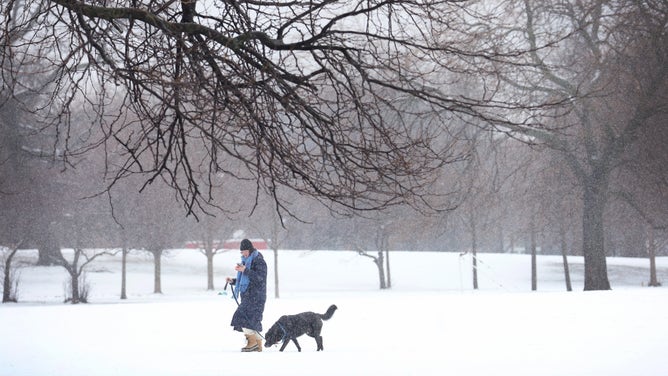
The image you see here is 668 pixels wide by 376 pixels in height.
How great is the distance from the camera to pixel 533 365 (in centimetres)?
982

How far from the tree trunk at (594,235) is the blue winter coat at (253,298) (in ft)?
49.5

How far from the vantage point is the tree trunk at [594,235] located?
24812mm

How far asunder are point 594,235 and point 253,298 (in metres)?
16.2

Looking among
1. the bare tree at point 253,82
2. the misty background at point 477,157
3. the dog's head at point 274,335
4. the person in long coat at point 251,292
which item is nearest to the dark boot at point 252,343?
the person in long coat at point 251,292

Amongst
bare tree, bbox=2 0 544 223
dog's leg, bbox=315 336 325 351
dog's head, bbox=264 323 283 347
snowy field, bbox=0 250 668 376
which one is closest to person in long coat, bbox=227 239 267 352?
dog's head, bbox=264 323 283 347

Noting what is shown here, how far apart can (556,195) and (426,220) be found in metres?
5.50

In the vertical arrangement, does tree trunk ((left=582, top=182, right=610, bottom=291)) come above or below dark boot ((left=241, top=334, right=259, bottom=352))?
above

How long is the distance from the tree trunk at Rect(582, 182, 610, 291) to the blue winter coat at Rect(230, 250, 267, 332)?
49.5ft

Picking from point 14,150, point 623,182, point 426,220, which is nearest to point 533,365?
point 426,220

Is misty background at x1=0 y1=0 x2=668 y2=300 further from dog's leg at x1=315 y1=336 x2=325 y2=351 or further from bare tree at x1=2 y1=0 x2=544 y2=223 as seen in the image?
bare tree at x1=2 y1=0 x2=544 y2=223

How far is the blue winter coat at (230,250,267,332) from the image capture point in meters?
12.3

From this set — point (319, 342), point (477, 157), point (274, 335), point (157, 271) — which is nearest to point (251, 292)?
point (274, 335)

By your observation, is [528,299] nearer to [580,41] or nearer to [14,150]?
[580,41]

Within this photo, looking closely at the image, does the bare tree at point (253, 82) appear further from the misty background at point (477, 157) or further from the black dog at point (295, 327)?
the misty background at point (477, 157)
